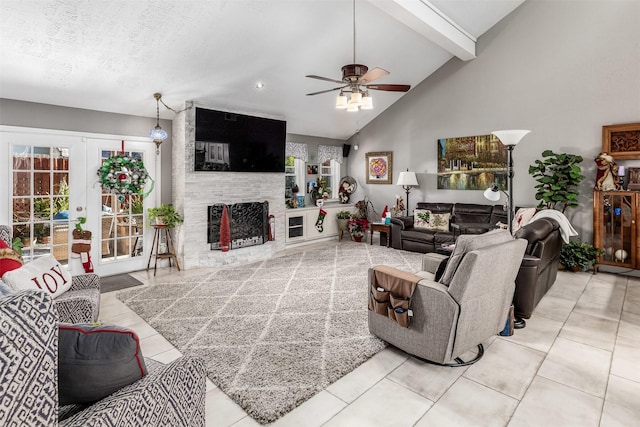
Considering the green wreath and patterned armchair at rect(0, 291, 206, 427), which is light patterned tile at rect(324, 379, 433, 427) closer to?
patterned armchair at rect(0, 291, 206, 427)

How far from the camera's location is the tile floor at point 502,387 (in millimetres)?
1992

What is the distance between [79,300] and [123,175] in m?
2.66

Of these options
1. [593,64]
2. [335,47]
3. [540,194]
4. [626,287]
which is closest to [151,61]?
[335,47]

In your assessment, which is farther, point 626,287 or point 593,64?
point 593,64

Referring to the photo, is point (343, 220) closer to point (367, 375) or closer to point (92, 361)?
point (367, 375)

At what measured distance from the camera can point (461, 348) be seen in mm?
2420

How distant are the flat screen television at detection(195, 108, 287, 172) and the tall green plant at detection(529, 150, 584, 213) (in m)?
4.27

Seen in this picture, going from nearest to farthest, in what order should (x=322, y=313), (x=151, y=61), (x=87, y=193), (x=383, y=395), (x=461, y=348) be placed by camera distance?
(x=383, y=395)
(x=461, y=348)
(x=322, y=313)
(x=151, y=61)
(x=87, y=193)

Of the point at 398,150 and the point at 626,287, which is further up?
the point at 398,150

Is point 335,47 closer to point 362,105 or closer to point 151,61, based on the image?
point 362,105

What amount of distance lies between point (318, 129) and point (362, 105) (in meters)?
3.90

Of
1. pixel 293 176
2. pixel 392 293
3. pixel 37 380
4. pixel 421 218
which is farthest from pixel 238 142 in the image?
pixel 37 380

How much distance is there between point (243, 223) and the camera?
232 inches

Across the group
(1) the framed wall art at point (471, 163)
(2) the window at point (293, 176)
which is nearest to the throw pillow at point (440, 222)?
(1) the framed wall art at point (471, 163)
